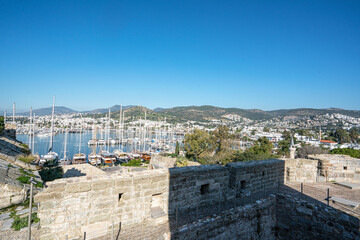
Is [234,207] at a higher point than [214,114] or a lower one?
lower

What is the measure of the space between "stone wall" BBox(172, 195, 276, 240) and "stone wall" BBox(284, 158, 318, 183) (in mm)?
4721

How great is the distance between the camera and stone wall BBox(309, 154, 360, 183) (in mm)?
9516

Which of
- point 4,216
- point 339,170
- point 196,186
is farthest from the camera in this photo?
point 339,170

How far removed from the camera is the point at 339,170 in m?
9.64

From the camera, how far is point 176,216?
4559 mm

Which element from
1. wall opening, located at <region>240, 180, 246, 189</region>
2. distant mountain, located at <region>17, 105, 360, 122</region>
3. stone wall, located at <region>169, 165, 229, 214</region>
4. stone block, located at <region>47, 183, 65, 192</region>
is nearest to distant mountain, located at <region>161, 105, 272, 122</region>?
distant mountain, located at <region>17, 105, 360, 122</region>

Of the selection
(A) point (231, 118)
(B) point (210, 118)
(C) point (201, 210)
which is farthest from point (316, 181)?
(A) point (231, 118)


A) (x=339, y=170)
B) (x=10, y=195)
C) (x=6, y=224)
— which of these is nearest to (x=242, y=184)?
(x=6, y=224)

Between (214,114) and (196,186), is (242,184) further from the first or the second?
(214,114)

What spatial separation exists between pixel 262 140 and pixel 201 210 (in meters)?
29.6

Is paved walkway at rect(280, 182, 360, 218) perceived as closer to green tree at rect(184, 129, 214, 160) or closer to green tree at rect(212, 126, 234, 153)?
green tree at rect(212, 126, 234, 153)

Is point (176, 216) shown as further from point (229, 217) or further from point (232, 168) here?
point (232, 168)

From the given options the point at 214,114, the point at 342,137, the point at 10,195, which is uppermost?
the point at 214,114

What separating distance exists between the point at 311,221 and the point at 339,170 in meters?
7.41
